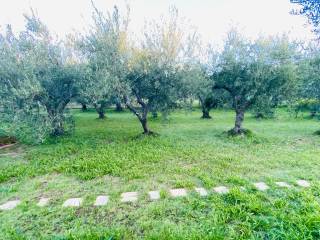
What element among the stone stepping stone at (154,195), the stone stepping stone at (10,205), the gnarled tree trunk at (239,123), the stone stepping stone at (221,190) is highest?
the gnarled tree trunk at (239,123)

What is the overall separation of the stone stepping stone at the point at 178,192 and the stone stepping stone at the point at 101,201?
137 centimetres

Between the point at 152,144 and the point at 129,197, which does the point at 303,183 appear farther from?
the point at 152,144

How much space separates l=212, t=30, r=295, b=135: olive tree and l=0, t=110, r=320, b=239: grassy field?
2713mm

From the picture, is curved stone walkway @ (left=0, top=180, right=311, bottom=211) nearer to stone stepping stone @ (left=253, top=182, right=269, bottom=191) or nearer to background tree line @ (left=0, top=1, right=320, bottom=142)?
stone stepping stone @ (left=253, top=182, right=269, bottom=191)

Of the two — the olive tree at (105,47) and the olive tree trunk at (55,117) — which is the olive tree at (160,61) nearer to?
the olive tree at (105,47)

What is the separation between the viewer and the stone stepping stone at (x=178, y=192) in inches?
188

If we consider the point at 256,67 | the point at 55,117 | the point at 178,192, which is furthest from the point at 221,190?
the point at 55,117

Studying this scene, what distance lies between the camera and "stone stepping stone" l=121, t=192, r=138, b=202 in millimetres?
4613

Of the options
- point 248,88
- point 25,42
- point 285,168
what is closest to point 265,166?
point 285,168

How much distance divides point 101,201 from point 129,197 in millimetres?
567

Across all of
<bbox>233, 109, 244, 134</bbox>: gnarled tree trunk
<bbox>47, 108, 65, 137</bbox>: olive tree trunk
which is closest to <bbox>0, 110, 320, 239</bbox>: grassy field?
<bbox>47, 108, 65, 137</bbox>: olive tree trunk

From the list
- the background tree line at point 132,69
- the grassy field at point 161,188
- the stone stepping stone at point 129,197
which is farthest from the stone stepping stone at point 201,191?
the background tree line at point 132,69

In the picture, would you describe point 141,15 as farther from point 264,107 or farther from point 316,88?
point 316,88

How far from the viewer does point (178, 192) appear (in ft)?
16.2
